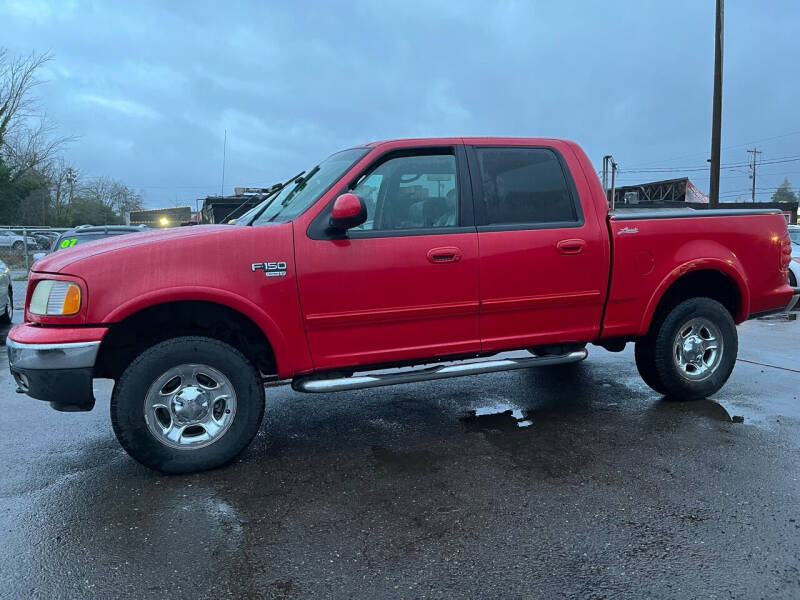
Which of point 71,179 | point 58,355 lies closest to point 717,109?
point 58,355

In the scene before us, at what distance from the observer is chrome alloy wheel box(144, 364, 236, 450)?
11.9 ft

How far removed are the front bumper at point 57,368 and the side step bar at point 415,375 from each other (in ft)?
3.94

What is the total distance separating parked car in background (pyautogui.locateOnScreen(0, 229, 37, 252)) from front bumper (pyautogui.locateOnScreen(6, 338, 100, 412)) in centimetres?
2284

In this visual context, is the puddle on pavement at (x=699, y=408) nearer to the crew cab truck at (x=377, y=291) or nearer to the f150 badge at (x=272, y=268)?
the crew cab truck at (x=377, y=291)

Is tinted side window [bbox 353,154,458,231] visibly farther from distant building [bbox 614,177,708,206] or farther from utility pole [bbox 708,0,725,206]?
distant building [bbox 614,177,708,206]

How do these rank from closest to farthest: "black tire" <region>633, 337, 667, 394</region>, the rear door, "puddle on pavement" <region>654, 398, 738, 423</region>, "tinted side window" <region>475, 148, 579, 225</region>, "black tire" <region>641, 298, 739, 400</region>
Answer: the rear door < "tinted side window" <region>475, 148, 579, 225</region> < "puddle on pavement" <region>654, 398, 738, 423</region> < "black tire" <region>641, 298, 739, 400</region> < "black tire" <region>633, 337, 667, 394</region>

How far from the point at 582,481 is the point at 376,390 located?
2502mm

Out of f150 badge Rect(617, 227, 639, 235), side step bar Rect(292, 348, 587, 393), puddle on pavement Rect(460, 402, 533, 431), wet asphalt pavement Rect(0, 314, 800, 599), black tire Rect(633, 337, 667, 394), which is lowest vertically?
wet asphalt pavement Rect(0, 314, 800, 599)

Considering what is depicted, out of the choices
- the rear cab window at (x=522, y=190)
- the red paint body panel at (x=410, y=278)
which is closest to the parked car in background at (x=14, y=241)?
the red paint body panel at (x=410, y=278)

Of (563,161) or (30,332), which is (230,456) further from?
(563,161)

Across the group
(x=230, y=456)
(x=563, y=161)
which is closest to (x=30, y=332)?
(x=230, y=456)

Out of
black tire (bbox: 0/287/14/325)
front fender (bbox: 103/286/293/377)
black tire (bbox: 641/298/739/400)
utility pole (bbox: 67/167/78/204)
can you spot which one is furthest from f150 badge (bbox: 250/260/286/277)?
utility pole (bbox: 67/167/78/204)

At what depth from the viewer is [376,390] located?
5738 mm

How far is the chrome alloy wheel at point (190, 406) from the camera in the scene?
3635mm
